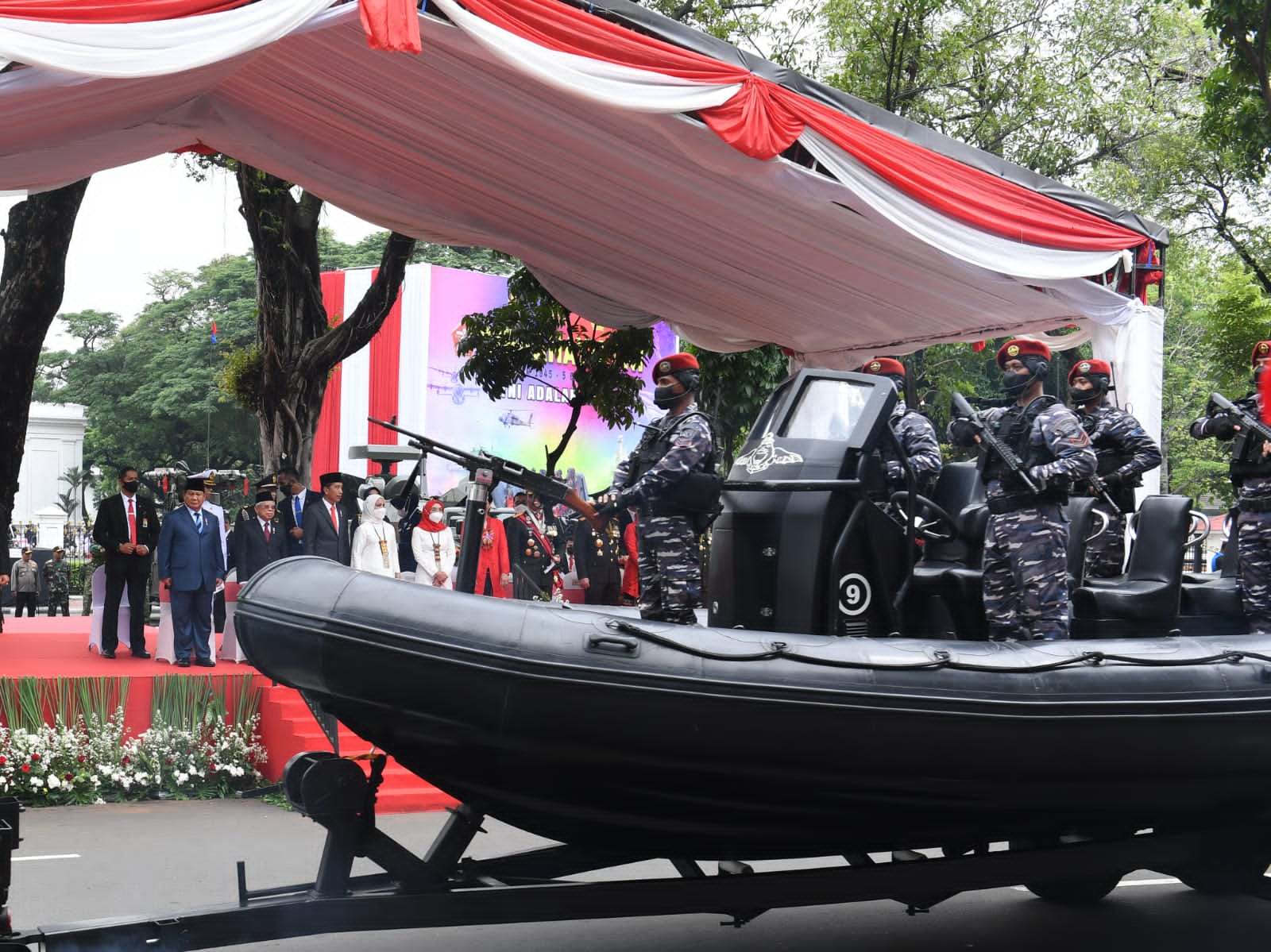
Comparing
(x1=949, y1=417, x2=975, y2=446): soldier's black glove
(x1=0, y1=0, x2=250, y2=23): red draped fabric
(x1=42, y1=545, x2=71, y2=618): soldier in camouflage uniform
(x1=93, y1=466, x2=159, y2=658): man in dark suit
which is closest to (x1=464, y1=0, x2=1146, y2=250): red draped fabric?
(x1=0, y1=0, x2=250, y2=23): red draped fabric

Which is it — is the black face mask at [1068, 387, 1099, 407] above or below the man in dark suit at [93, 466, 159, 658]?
above

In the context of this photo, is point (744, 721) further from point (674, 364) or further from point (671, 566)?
point (674, 364)

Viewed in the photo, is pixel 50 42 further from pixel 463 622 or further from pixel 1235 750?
pixel 1235 750

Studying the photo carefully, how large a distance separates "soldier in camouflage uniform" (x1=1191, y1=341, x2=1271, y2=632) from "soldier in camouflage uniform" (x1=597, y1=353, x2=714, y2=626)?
256 cm

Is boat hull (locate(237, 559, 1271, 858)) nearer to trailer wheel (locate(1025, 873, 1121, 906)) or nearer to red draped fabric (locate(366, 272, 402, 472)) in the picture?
trailer wheel (locate(1025, 873, 1121, 906))

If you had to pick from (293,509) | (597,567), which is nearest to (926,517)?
(293,509)

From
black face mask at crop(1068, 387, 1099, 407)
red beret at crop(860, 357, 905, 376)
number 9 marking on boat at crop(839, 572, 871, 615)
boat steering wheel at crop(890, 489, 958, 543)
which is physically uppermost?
red beret at crop(860, 357, 905, 376)

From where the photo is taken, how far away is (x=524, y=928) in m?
5.32

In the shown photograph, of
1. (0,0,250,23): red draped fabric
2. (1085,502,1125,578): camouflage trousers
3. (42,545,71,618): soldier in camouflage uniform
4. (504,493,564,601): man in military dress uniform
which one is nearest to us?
(0,0,250,23): red draped fabric

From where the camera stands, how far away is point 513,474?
5.07 metres

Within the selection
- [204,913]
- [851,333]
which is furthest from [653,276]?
[204,913]

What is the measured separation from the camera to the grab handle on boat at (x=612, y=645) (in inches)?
150

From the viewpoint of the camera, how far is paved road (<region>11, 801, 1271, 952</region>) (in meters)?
5.02

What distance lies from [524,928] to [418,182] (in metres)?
4.50
